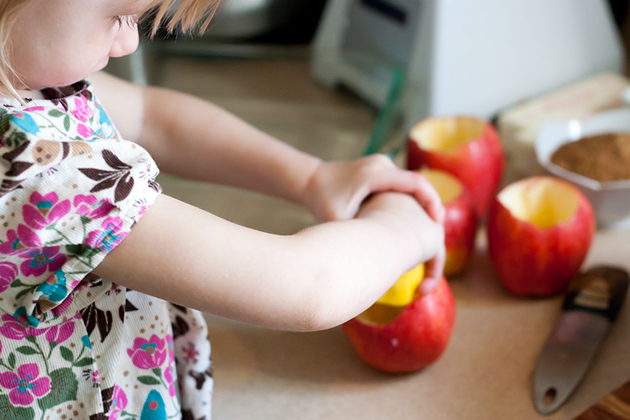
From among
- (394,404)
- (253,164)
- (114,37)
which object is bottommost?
(394,404)

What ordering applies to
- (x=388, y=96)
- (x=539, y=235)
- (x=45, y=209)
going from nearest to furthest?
(x=45, y=209) → (x=539, y=235) → (x=388, y=96)

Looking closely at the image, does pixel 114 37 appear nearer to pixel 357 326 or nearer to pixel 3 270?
pixel 3 270

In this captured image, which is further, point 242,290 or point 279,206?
point 279,206

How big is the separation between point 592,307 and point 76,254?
0.36m

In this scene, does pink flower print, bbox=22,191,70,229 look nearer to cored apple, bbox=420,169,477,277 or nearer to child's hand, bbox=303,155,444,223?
child's hand, bbox=303,155,444,223

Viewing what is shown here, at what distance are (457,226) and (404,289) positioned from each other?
0.35 ft

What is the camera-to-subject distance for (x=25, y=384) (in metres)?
0.29

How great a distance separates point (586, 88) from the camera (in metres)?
0.69

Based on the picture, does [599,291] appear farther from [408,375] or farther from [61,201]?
[61,201]

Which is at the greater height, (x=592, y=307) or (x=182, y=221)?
(x=182, y=221)

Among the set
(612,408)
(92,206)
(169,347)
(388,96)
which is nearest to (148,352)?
(169,347)

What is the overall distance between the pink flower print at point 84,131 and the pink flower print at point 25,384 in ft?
0.39

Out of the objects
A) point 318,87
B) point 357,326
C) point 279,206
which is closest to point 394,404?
point 357,326

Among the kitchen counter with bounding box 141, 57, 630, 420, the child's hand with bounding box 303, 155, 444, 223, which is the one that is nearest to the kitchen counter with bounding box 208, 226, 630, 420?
Answer: the kitchen counter with bounding box 141, 57, 630, 420
